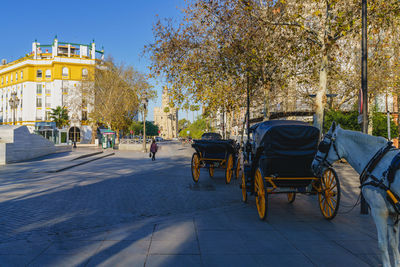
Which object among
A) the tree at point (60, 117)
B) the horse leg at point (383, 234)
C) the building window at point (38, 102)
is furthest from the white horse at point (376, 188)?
the building window at point (38, 102)

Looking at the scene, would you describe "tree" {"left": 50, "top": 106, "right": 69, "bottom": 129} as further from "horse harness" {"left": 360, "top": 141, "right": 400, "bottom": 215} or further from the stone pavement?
"horse harness" {"left": 360, "top": 141, "right": 400, "bottom": 215}

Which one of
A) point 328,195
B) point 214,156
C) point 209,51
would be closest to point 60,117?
point 209,51

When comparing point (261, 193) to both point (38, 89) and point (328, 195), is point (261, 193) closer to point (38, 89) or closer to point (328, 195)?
point (328, 195)

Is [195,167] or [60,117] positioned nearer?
[195,167]

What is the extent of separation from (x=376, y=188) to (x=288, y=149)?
112 inches

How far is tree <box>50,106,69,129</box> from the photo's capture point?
57.0 meters

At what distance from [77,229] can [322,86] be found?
31.0ft

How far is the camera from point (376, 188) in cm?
367

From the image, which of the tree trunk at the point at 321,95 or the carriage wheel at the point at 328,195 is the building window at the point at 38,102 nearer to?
the tree trunk at the point at 321,95

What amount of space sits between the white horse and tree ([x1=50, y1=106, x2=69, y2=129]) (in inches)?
2349

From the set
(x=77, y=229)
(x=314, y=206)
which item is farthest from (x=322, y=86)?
(x=77, y=229)

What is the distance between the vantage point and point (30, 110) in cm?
6338

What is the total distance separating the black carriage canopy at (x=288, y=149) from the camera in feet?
21.0

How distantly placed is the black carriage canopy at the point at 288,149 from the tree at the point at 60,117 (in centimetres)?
5758
